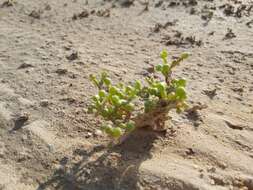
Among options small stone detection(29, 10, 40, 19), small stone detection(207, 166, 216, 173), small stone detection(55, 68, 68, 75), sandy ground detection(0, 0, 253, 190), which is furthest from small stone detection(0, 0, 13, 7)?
small stone detection(207, 166, 216, 173)

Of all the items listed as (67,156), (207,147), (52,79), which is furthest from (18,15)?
(207,147)

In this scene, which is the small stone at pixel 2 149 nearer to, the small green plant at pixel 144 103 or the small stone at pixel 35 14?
the small green plant at pixel 144 103

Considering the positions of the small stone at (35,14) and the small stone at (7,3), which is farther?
the small stone at (7,3)

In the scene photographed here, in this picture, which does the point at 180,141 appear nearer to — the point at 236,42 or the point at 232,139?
the point at 232,139

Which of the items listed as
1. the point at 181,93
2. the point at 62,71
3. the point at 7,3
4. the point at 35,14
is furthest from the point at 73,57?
the point at 7,3

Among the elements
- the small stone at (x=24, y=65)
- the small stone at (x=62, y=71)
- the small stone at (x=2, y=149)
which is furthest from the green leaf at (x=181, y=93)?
the small stone at (x=24, y=65)

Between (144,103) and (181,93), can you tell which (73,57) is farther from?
(181,93)

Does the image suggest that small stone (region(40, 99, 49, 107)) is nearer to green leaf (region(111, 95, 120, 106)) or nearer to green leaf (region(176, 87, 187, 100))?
green leaf (region(111, 95, 120, 106))
